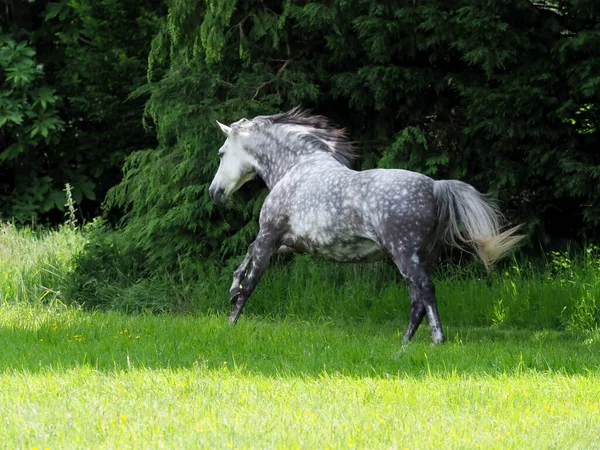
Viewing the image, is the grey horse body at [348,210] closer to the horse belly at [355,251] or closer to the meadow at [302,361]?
the horse belly at [355,251]

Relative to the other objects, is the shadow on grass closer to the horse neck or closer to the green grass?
the green grass

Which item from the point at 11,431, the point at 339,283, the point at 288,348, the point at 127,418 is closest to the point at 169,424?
the point at 127,418

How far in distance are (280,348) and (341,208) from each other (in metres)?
1.51

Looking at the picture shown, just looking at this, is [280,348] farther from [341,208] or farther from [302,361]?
[341,208]

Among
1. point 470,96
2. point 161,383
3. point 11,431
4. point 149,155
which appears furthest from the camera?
point 149,155

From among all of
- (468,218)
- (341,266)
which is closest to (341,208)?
(468,218)

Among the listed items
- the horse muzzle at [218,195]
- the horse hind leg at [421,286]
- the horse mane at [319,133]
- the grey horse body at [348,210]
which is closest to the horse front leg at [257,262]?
the grey horse body at [348,210]

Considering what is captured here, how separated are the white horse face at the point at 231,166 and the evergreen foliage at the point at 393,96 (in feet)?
4.99

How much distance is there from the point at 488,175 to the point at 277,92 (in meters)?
2.78

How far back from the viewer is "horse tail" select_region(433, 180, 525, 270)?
7.86 meters

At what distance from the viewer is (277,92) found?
11.5m

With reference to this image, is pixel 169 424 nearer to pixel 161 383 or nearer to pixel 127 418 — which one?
pixel 127 418

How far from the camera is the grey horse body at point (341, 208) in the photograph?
25.8ft

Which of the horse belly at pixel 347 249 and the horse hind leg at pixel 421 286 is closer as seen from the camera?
the horse hind leg at pixel 421 286
